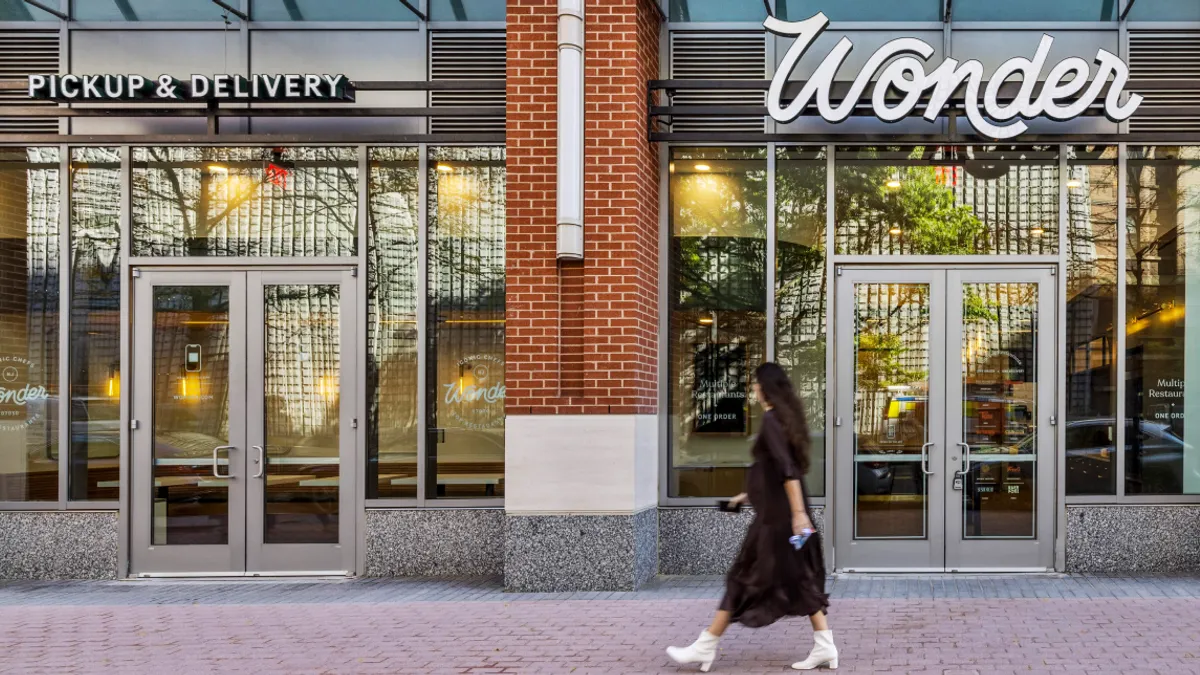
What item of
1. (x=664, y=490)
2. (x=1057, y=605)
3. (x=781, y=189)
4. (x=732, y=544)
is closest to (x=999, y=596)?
(x=1057, y=605)

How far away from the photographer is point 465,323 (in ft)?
32.5

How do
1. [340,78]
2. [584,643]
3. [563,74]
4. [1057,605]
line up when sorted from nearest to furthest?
[584,643] → [1057,605] → [563,74] → [340,78]

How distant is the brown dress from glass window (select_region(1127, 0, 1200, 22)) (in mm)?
6039

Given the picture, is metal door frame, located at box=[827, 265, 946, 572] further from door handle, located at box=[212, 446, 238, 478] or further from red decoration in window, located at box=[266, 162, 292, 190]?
door handle, located at box=[212, 446, 238, 478]

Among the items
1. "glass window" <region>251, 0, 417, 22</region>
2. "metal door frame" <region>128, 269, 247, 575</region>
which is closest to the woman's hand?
"metal door frame" <region>128, 269, 247, 575</region>

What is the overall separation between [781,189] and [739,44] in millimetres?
1348

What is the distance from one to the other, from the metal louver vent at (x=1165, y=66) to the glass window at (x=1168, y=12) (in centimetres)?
13

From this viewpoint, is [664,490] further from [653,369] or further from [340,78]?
[340,78]

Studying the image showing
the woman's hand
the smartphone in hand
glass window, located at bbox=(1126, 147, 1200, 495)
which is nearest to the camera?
the woman's hand

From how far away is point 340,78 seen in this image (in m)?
9.52

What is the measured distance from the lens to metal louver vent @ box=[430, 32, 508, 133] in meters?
9.86

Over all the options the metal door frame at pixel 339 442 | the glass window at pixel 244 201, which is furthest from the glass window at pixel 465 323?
the glass window at pixel 244 201

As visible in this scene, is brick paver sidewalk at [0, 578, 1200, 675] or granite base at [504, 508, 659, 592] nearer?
brick paver sidewalk at [0, 578, 1200, 675]

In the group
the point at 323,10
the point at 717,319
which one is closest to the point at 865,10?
the point at 717,319
